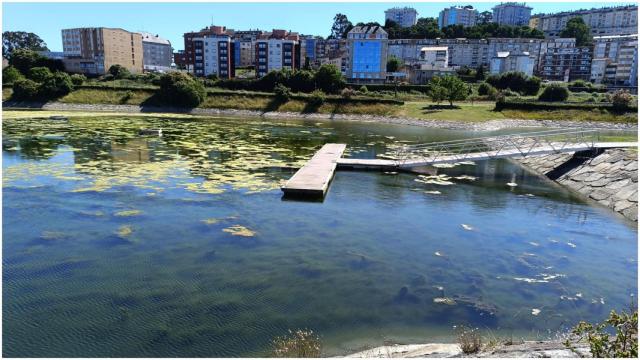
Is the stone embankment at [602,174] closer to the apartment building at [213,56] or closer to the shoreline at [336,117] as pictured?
the shoreline at [336,117]

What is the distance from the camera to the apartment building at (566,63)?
136875mm

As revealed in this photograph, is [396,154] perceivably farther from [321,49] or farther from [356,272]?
[321,49]

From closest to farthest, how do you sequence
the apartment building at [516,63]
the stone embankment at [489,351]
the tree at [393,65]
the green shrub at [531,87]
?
the stone embankment at [489,351] → the green shrub at [531,87] → the apartment building at [516,63] → the tree at [393,65]

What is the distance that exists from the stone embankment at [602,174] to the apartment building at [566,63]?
120 m

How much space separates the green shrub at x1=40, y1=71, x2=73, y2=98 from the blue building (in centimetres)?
6185

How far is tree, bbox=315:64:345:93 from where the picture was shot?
8431 cm

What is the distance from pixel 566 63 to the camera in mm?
138750

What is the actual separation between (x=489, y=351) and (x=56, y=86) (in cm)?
8347

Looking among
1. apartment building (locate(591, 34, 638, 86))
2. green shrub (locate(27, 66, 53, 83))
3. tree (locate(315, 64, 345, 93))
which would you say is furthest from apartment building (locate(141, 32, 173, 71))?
apartment building (locate(591, 34, 638, 86))

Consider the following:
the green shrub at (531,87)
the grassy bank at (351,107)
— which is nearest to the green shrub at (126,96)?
the grassy bank at (351,107)

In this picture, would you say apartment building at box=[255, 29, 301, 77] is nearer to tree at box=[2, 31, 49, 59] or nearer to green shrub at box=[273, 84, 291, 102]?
green shrub at box=[273, 84, 291, 102]

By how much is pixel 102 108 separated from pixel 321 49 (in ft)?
383

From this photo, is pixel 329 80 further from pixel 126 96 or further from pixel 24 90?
pixel 24 90

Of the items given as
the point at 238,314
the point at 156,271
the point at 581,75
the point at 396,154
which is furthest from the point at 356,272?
the point at 581,75
